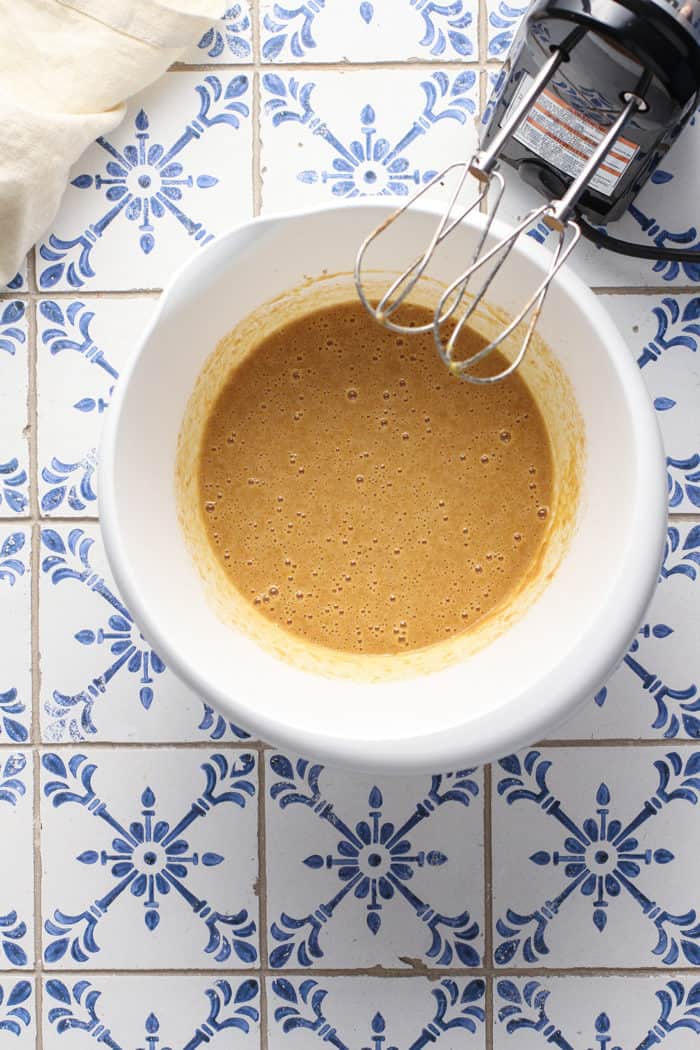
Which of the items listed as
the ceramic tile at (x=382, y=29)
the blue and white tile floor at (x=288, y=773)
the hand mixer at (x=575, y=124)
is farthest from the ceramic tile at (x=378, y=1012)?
the ceramic tile at (x=382, y=29)

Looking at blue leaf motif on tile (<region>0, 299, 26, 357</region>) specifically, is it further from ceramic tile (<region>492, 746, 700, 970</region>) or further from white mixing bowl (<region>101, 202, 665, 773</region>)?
ceramic tile (<region>492, 746, 700, 970</region>)

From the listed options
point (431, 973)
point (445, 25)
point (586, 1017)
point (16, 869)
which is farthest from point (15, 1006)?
point (445, 25)

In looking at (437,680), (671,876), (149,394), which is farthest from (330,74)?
(671,876)

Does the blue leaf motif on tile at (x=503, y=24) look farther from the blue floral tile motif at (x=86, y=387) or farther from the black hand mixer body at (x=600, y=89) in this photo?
the blue floral tile motif at (x=86, y=387)

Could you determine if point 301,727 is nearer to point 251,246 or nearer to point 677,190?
point 251,246

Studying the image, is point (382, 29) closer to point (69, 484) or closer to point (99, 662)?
point (69, 484)

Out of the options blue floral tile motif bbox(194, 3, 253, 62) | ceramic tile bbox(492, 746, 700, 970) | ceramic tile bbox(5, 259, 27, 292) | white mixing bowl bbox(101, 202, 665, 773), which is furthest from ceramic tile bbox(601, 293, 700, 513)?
ceramic tile bbox(5, 259, 27, 292)
